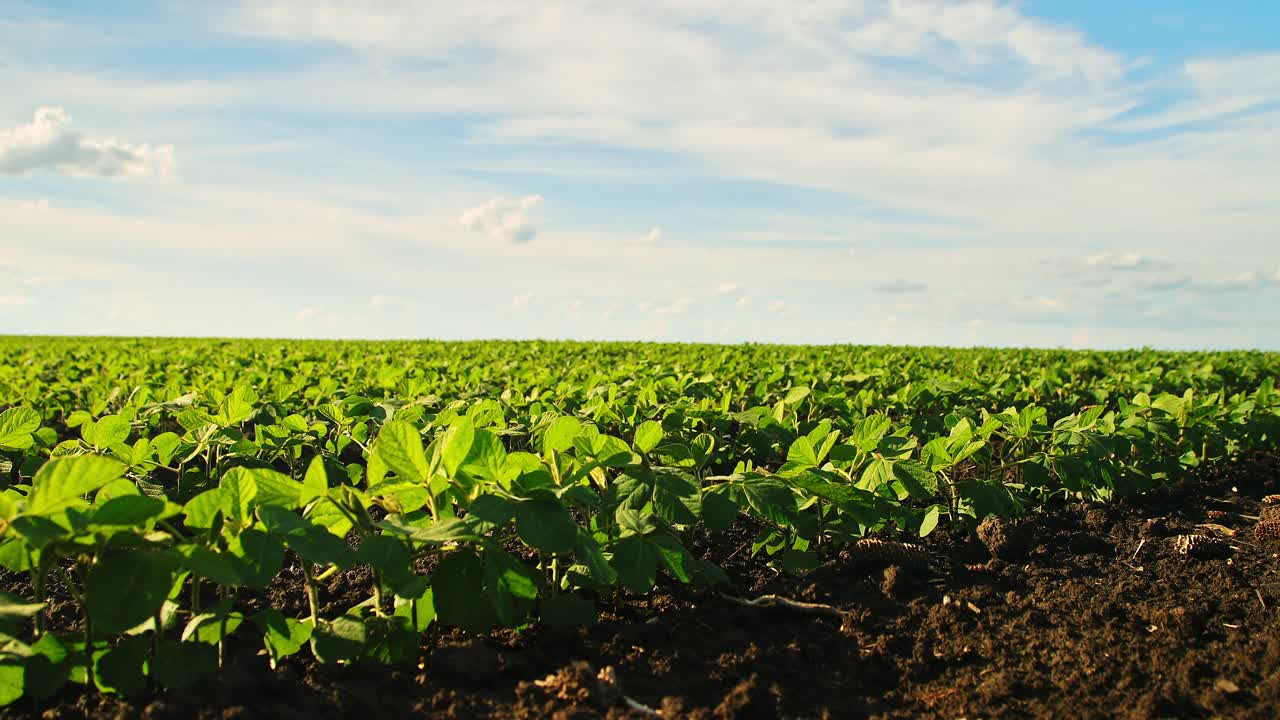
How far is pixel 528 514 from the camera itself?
1983 millimetres

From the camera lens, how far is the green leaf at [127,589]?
1.73m

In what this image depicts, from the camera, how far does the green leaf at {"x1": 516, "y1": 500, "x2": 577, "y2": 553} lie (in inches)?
76.5

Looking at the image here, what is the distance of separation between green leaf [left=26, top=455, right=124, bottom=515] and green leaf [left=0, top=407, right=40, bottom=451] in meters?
1.18

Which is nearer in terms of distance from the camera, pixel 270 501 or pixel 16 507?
pixel 16 507

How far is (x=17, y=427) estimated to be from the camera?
8.77 ft

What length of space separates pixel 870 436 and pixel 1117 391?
544cm

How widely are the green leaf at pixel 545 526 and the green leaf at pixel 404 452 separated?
0.86 feet

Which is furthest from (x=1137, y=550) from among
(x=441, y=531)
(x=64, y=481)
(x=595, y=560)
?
(x=64, y=481)

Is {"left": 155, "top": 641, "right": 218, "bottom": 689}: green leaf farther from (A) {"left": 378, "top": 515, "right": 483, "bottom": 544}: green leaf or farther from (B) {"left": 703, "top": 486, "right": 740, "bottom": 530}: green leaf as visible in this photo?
(B) {"left": 703, "top": 486, "right": 740, "bottom": 530}: green leaf

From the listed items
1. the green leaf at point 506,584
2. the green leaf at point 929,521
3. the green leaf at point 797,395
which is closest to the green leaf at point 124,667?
the green leaf at point 506,584

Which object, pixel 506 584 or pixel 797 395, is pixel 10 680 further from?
pixel 797 395

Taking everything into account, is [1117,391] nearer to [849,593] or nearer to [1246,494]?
[1246,494]

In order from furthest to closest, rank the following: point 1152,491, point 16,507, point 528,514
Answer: point 1152,491, point 528,514, point 16,507

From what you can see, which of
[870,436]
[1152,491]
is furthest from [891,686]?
[1152,491]
